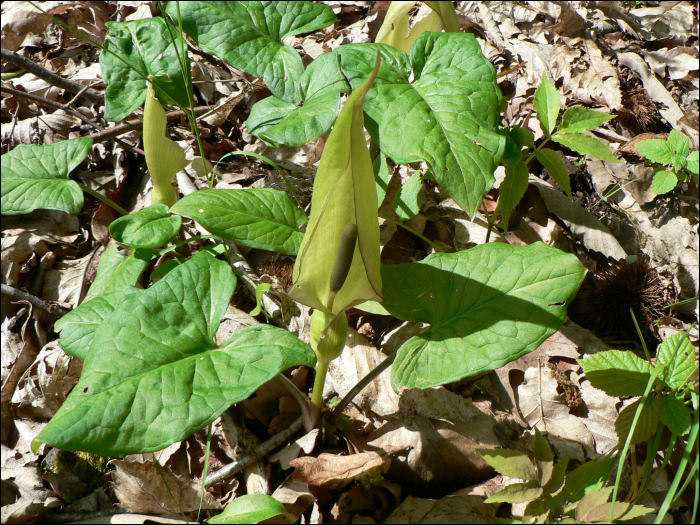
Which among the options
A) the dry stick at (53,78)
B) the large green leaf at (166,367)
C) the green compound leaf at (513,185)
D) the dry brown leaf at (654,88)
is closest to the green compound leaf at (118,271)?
the large green leaf at (166,367)

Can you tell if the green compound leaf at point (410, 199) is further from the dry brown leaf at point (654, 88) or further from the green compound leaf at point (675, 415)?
the dry brown leaf at point (654, 88)

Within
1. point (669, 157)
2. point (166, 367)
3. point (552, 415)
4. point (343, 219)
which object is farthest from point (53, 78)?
point (669, 157)

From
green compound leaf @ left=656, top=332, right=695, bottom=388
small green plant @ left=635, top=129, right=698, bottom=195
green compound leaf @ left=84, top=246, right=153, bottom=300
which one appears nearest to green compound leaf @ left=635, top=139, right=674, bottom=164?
small green plant @ left=635, top=129, right=698, bottom=195

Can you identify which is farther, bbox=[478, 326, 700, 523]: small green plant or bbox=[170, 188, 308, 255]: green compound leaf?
bbox=[170, 188, 308, 255]: green compound leaf

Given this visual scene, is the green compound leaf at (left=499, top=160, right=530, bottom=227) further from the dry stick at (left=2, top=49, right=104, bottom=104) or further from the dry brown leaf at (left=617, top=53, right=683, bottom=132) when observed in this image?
the dry stick at (left=2, top=49, right=104, bottom=104)

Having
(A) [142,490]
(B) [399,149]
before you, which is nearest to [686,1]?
(B) [399,149]

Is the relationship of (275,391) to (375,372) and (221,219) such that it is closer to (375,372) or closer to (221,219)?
(375,372)
